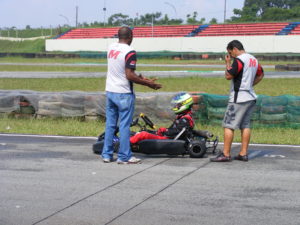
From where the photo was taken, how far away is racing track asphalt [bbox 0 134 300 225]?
4.72 meters

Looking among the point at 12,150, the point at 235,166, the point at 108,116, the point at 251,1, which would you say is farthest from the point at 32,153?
the point at 251,1

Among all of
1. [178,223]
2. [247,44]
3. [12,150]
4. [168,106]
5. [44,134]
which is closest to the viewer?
[178,223]

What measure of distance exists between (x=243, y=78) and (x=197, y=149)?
112cm

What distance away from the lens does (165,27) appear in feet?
212

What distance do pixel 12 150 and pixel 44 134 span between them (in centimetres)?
181

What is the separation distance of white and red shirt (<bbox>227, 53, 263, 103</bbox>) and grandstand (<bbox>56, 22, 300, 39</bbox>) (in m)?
46.9

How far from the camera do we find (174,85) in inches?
826

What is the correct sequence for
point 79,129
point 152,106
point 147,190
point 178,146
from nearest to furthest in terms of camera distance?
point 147,190 → point 178,146 → point 79,129 → point 152,106

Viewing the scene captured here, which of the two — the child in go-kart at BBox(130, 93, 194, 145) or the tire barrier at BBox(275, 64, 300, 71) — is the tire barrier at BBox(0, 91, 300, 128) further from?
the tire barrier at BBox(275, 64, 300, 71)

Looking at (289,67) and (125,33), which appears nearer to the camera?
(125,33)

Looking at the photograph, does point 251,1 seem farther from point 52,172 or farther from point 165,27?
point 52,172

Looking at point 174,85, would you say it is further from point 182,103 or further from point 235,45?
point 235,45

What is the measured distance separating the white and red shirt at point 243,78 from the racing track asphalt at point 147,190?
0.85 metres

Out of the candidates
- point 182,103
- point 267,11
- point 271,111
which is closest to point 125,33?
point 182,103
